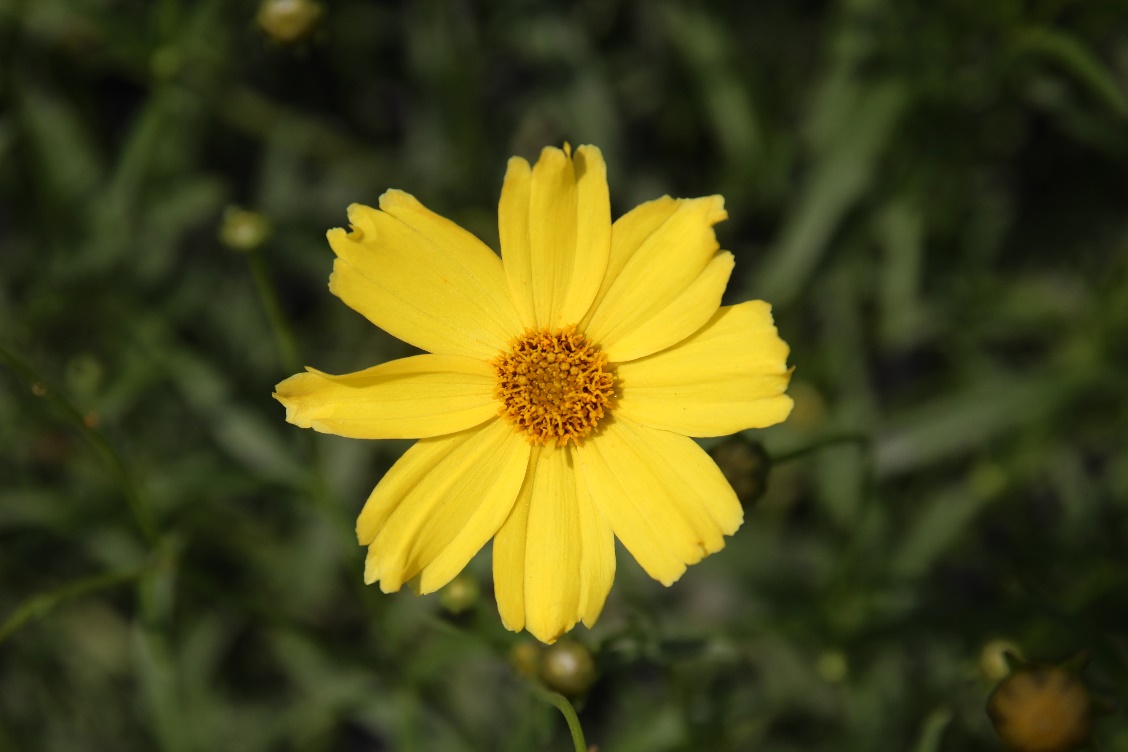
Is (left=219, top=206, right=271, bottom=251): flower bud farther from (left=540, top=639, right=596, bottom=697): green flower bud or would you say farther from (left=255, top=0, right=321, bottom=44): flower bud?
(left=540, top=639, right=596, bottom=697): green flower bud

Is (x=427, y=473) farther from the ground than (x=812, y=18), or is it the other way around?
(x=812, y=18)

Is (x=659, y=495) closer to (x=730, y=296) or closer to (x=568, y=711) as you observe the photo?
(x=568, y=711)

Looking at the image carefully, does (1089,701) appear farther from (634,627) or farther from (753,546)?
(753,546)

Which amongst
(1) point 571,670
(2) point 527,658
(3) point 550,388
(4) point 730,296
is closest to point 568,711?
(1) point 571,670

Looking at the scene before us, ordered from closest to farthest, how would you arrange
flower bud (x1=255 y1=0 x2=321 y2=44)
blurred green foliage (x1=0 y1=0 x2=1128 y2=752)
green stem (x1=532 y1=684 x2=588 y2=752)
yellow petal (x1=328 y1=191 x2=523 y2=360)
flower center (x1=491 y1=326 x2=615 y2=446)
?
1. green stem (x1=532 y1=684 x2=588 y2=752)
2. yellow petal (x1=328 y1=191 x2=523 y2=360)
3. flower center (x1=491 y1=326 x2=615 y2=446)
4. flower bud (x1=255 y1=0 x2=321 y2=44)
5. blurred green foliage (x1=0 y1=0 x2=1128 y2=752)

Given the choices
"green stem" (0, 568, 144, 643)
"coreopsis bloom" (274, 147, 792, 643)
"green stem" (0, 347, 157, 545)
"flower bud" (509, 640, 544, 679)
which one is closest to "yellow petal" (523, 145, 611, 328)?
"coreopsis bloom" (274, 147, 792, 643)

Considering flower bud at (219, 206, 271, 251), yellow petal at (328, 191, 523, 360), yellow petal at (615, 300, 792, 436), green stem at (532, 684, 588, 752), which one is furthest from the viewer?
flower bud at (219, 206, 271, 251)

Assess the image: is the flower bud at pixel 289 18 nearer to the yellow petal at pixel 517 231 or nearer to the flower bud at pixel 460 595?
the yellow petal at pixel 517 231

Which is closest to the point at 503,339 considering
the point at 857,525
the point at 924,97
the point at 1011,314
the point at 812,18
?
the point at 857,525

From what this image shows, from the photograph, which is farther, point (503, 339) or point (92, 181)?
point (92, 181)
